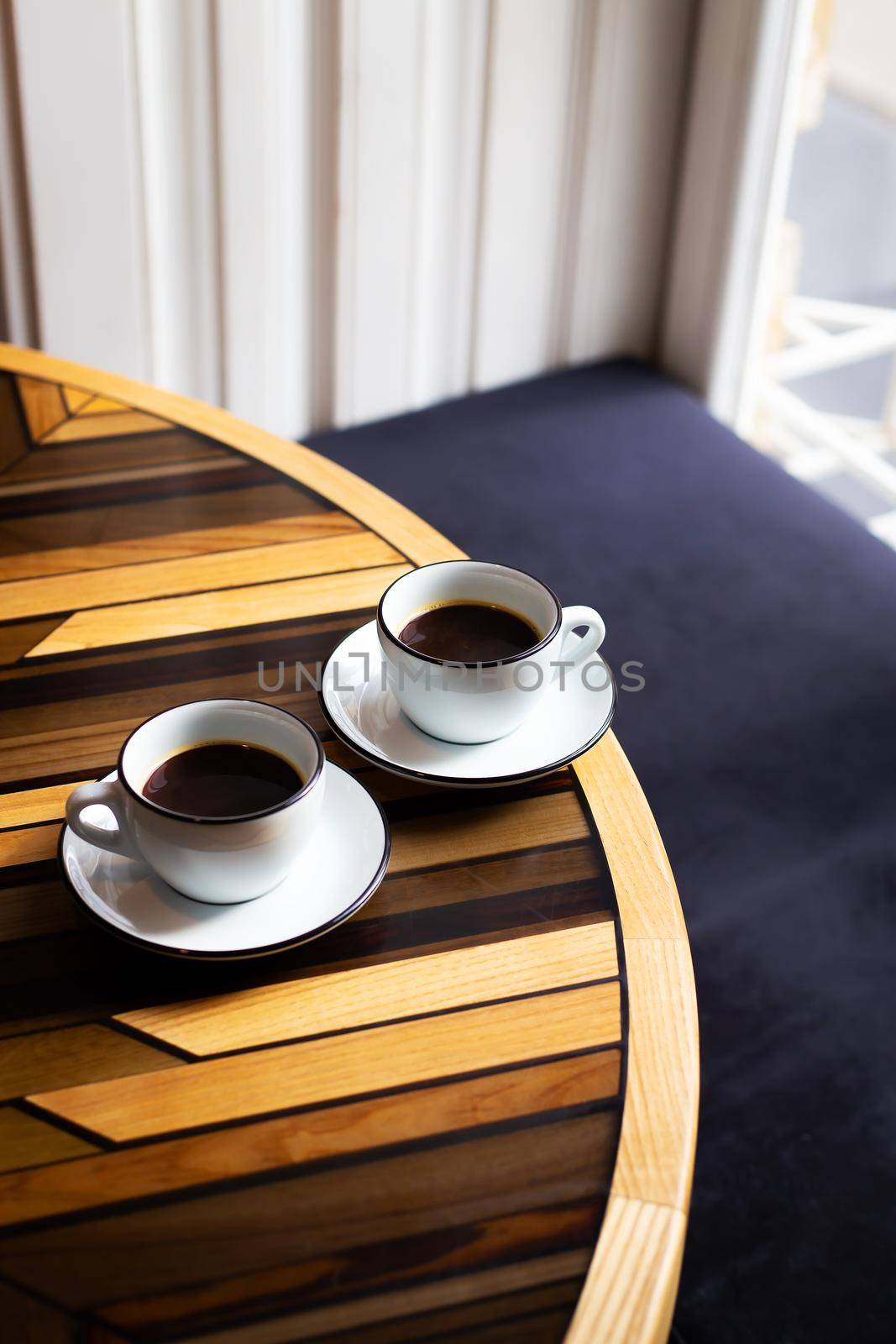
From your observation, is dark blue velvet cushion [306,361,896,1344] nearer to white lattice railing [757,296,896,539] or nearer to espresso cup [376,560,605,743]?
white lattice railing [757,296,896,539]

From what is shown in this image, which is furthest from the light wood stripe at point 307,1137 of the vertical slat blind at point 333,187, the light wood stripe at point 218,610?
the vertical slat blind at point 333,187

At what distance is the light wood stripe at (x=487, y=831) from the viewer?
2.31 ft

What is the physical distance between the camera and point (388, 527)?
39.2 inches

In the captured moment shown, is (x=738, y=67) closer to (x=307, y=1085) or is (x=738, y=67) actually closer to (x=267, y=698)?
(x=267, y=698)

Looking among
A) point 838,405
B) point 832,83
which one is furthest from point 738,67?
point 838,405

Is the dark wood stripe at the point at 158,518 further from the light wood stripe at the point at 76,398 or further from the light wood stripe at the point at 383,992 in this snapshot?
the light wood stripe at the point at 383,992

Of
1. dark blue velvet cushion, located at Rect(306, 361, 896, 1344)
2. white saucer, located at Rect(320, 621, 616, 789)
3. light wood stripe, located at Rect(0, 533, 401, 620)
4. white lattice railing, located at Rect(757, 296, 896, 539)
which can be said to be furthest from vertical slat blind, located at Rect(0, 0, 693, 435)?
white saucer, located at Rect(320, 621, 616, 789)

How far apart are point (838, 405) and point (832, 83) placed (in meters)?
0.50

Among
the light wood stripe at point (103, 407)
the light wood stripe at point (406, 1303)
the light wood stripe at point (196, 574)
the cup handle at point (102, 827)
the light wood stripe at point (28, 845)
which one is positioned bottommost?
the light wood stripe at point (406, 1303)

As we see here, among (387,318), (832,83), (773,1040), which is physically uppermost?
(832,83)

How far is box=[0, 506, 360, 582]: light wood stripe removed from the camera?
3.12 feet

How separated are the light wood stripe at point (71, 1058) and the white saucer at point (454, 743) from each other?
215 mm

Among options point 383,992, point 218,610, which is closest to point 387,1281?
point 383,992

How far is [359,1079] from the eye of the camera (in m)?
0.59
